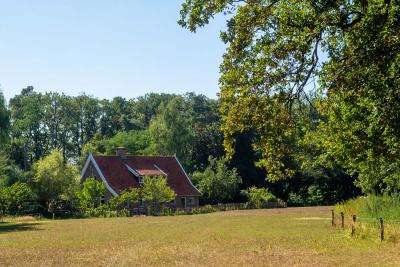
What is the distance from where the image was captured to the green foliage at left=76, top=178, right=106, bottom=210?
61750 mm

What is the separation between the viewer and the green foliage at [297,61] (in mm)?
13812

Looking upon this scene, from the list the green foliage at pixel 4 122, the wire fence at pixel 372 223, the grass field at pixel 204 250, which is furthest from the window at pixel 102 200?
the wire fence at pixel 372 223

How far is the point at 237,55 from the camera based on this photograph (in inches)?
581

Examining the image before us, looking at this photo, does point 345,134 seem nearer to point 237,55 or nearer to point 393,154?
point 393,154

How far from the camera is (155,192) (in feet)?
210

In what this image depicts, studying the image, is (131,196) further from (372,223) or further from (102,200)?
(372,223)

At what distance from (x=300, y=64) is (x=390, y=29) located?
2379 millimetres

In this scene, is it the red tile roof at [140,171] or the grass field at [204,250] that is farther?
the red tile roof at [140,171]

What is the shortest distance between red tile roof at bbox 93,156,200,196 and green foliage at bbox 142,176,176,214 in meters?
4.80

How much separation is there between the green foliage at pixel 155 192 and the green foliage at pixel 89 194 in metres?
5.15

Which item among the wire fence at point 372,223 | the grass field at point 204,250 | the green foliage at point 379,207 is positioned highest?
the green foliage at point 379,207

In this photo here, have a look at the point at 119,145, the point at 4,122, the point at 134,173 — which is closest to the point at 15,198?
the point at 4,122

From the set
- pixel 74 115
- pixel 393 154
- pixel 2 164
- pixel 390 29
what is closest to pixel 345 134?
pixel 393 154

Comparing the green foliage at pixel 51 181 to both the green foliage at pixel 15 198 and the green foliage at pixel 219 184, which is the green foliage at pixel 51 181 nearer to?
the green foliage at pixel 15 198
